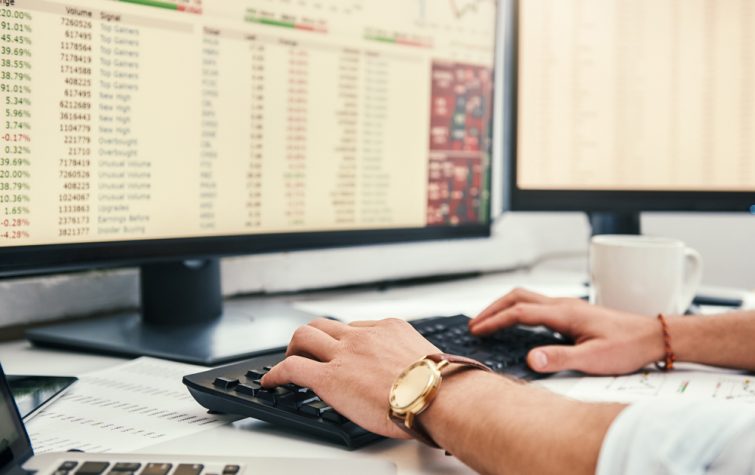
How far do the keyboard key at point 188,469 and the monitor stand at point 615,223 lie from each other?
87cm

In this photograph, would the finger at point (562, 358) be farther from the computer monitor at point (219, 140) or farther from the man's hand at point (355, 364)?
the computer monitor at point (219, 140)

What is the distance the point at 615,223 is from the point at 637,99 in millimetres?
193

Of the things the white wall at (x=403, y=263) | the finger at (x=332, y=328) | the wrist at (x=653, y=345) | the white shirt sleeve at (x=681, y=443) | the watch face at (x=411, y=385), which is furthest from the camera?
the white wall at (x=403, y=263)

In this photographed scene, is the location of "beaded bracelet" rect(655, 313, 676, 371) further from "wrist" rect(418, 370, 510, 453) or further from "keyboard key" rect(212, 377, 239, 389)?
"keyboard key" rect(212, 377, 239, 389)

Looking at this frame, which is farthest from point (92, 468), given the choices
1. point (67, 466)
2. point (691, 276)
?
point (691, 276)

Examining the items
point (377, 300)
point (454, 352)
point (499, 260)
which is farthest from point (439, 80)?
point (499, 260)

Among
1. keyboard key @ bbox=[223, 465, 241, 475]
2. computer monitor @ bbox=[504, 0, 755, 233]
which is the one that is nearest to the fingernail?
keyboard key @ bbox=[223, 465, 241, 475]

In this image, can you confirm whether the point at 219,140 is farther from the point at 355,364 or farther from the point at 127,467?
the point at 127,467

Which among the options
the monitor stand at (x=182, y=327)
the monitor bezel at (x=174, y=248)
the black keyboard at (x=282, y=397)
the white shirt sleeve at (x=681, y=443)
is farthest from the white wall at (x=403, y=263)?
the white shirt sleeve at (x=681, y=443)

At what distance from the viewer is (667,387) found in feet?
2.12

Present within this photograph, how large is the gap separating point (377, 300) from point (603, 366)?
453mm

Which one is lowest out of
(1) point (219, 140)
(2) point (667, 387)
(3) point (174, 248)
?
(2) point (667, 387)

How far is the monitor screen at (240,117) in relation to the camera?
623 mm

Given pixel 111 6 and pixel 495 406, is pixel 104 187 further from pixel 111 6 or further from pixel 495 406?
pixel 495 406
